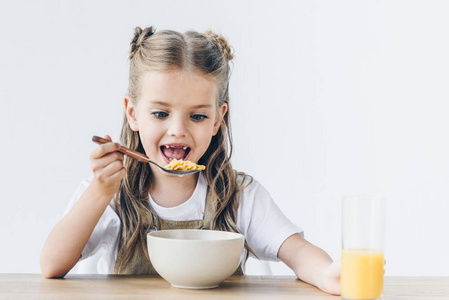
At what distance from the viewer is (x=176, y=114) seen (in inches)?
52.2

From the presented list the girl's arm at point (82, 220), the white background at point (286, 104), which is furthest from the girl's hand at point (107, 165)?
the white background at point (286, 104)

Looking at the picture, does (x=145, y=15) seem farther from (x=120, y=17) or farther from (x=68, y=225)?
(x=68, y=225)

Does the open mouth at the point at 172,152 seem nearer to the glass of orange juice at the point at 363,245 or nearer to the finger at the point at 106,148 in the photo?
the finger at the point at 106,148

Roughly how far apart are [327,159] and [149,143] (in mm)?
1897

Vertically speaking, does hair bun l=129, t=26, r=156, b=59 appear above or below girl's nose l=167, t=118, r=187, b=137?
above

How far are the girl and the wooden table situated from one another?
0.36ft

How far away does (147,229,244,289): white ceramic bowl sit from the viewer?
96 cm

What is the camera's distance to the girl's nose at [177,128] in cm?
131

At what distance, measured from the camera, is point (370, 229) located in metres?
0.86

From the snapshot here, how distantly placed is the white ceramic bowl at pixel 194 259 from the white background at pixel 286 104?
1978 millimetres

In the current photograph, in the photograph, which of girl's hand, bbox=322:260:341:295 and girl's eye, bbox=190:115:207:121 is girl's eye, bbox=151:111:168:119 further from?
girl's hand, bbox=322:260:341:295

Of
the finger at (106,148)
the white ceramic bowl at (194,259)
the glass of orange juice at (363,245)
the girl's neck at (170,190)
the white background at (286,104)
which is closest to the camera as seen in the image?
the glass of orange juice at (363,245)

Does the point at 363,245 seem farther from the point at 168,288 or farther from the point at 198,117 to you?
the point at 198,117

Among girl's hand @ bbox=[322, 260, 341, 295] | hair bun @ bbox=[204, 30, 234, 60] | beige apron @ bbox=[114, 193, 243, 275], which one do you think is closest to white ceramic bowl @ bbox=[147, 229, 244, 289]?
girl's hand @ bbox=[322, 260, 341, 295]
